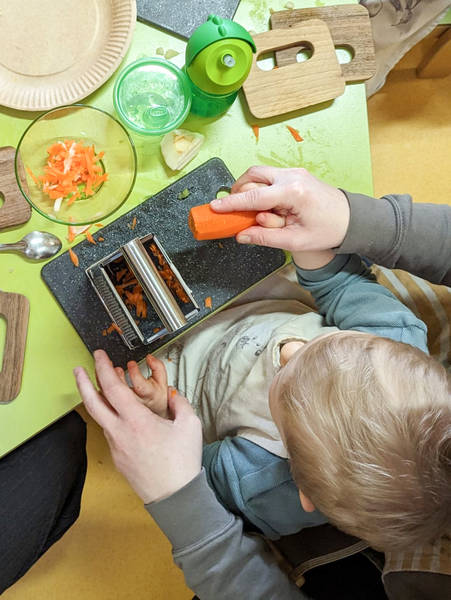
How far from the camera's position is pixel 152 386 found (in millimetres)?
729

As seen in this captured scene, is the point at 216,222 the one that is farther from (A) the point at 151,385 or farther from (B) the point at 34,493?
(B) the point at 34,493

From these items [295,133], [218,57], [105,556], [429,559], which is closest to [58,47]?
[218,57]

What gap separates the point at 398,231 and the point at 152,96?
1.34ft

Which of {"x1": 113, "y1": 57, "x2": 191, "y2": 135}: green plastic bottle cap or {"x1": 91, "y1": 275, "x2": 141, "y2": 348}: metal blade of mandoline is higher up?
{"x1": 113, "y1": 57, "x2": 191, "y2": 135}: green plastic bottle cap

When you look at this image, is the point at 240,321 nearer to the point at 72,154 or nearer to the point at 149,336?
the point at 149,336

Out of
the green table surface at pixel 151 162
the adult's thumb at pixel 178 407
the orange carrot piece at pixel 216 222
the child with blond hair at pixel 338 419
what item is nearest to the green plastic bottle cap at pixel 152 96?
the green table surface at pixel 151 162

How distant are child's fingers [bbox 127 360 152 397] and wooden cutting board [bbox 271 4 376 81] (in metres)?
0.50

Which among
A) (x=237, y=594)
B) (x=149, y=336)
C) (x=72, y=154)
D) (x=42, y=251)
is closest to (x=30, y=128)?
(x=72, y=154)

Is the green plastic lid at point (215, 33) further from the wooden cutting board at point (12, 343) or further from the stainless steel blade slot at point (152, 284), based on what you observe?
the wooden cutting board at point (12, 343)

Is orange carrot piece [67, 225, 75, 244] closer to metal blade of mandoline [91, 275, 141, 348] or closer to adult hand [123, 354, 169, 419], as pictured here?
metal blade of mandoline [91, 275, 141, 348]

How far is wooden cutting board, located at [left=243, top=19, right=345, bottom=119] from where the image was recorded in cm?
76

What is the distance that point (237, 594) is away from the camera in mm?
680

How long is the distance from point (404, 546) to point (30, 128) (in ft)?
2.32

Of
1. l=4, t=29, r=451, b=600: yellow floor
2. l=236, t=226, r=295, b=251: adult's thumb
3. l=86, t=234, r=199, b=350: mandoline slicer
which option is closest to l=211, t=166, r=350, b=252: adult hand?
l=236, t=226, r=295, b=251: adult's thumb
